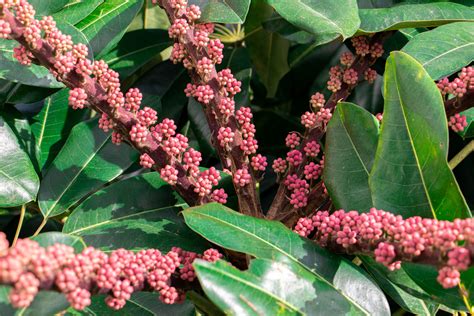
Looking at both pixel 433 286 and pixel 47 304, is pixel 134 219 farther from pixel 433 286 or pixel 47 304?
pixel 433 286

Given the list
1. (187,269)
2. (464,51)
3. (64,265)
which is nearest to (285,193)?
(187,269)

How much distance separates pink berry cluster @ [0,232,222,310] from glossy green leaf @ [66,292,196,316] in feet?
0.28

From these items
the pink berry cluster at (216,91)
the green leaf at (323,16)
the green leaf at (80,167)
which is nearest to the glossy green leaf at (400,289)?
the pink berry cluster at (216,91)

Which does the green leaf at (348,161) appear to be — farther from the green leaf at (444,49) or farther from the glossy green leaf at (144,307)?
the glossy green leaf at (144,307)

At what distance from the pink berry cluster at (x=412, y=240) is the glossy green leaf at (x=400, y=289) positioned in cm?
12

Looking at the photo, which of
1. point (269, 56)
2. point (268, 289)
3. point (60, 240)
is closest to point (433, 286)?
point (268, 289)

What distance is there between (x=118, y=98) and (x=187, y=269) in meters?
0.28

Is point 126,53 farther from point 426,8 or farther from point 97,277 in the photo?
point 97,277

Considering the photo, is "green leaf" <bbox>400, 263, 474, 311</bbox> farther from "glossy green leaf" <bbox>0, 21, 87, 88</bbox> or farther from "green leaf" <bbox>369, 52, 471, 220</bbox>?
"glossy green leaf" <bbox>0, 21, 87, 88</bbox>

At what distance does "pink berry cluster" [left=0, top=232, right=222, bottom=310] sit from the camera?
0.70 m

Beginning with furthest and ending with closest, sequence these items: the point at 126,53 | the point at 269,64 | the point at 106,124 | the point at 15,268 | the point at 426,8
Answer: the point at 269,64
the point at 126,53
the point at 426,8
the point at 106,124
the point at 15,268

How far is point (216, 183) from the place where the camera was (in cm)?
109

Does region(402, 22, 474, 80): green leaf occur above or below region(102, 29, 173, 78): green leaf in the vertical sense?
above

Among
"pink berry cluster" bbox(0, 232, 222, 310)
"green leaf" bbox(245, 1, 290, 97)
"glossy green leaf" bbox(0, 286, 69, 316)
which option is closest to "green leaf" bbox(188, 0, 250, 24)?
"pink berry cluster" bbox(0, 232, 222, 310)
